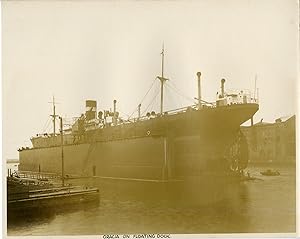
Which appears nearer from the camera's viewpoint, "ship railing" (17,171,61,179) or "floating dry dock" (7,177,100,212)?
"floating dry dock" (7,177,100,212)

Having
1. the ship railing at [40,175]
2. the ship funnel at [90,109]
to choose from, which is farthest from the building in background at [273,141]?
the ship railing at [40,175]

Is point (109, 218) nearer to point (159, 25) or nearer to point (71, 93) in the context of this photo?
point (71, 93)

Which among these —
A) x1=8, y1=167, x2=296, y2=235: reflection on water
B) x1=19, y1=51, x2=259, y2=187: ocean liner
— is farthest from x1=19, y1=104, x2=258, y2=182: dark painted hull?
x1=8, y1=167, x2=296, y2=235: reflection on water

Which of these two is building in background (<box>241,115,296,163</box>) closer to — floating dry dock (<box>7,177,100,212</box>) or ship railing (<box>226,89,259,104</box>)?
ship railing (<box>226,89,259,104</box>)

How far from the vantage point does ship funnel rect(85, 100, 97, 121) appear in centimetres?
204

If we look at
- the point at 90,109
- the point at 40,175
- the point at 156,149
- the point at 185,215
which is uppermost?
the point at 90,109

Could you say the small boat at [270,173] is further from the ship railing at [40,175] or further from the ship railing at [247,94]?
the ship railing at [40,175]

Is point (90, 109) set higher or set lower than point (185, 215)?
higher

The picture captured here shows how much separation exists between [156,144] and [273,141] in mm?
513

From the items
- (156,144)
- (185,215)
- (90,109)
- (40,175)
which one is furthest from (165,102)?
(40,175)

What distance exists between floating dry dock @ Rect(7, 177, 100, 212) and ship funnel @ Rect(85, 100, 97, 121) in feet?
1.06

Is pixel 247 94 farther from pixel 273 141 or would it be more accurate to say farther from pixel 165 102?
pixel 165 102

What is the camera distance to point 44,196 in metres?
2.05

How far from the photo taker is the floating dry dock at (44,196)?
6.56ft
